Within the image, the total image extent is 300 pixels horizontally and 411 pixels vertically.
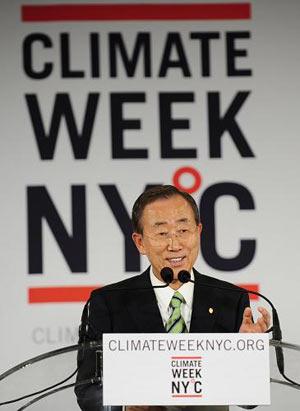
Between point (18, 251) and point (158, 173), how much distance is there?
0.76m

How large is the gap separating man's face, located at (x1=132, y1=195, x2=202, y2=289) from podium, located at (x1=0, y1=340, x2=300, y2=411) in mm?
567

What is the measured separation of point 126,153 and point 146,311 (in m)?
1.47

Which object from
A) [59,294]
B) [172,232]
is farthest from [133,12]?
[172,232]

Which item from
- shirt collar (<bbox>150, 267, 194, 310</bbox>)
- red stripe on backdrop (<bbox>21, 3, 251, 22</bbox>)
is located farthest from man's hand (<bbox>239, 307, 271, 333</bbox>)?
red stripe on backdrop (<bbox>21, 3, 251, 22</bbox>)

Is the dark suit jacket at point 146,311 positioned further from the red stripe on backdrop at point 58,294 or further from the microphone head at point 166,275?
the red stripe on backdrop at point 58,294

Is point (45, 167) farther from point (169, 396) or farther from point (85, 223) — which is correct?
point (169, 396)

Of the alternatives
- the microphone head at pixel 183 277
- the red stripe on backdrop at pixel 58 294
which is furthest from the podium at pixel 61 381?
the red stripe on backdrop at pixel 58 294

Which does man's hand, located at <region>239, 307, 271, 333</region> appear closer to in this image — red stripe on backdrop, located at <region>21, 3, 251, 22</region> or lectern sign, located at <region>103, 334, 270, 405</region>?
lectern sign, located at <region>103, 334, 270, 405</region>

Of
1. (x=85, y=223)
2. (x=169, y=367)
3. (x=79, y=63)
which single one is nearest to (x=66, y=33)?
(x=79, y=63)

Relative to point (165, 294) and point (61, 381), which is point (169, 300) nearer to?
point (165, 294)

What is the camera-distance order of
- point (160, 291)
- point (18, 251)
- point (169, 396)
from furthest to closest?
1. point (18, 251)
2. point (160, 291)
3. point (169, 396)

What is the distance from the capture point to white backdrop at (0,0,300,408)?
3.90 meters

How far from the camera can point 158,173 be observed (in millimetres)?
3951

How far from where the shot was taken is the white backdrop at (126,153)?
390 cm
